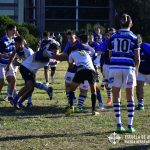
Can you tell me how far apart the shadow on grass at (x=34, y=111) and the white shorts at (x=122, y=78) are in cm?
270

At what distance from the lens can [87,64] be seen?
11.2m

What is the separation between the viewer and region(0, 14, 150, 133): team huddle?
928 cm

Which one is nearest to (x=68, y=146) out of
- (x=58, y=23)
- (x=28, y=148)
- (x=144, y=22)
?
(x=28, y=148)

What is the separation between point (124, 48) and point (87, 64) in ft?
6.86

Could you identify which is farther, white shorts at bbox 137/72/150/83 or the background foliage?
the background foliage

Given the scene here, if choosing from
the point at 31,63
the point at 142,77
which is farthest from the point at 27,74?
the point at 142,77

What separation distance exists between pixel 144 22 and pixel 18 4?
27247 millimetres

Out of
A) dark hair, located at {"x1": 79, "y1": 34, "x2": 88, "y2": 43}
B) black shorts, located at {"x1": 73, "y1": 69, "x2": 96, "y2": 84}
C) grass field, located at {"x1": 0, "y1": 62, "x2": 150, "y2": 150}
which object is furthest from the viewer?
dark hair, located at {"x1": 79, "y1": 34, "x2": 88, "y2": 43}

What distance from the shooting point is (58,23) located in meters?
87.3

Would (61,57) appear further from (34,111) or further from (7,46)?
(7,46)

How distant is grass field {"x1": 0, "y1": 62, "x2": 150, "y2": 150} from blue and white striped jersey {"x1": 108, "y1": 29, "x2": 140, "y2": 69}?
49.4 inches

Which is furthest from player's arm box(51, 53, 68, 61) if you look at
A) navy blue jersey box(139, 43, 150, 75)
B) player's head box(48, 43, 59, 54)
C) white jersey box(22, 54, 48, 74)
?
navy blue jersey box(139, 43, 150, 75)

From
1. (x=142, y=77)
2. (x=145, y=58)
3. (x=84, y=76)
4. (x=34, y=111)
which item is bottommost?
(x=34, y=111)

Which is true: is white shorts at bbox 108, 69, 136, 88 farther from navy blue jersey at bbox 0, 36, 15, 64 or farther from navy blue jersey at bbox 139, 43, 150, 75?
navy blue jersey at bbox 0, 36, 15, 64
